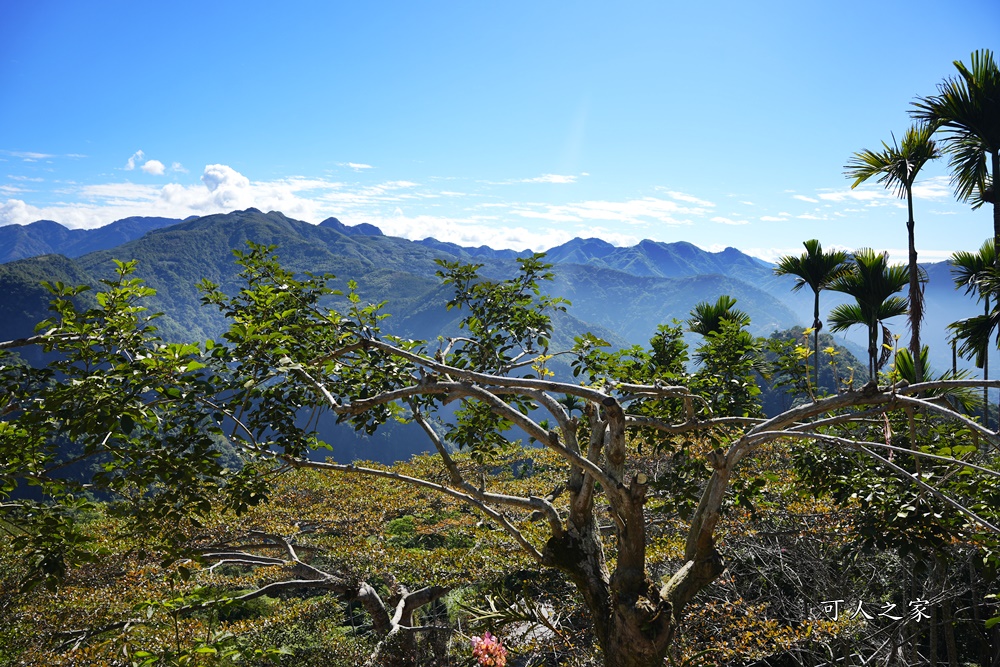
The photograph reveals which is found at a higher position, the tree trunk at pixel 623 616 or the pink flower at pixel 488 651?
the tree trunk at pixel 623 616

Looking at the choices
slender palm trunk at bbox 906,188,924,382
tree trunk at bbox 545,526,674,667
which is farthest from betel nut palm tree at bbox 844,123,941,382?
tree trunk at bbox 545,526,674,667

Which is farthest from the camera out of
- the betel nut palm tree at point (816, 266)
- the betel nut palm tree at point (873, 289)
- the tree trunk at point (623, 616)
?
the betel nut palm tree at point (816, 266)

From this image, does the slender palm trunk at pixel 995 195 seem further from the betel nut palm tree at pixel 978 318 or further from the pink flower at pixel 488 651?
the pink flower at pixel 488 651

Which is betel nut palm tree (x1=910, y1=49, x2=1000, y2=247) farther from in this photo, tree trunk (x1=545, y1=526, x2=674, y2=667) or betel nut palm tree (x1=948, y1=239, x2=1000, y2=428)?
tree trunk (x1=545, y1=526, x2=674, y2=667)

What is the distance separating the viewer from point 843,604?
22.2 feet

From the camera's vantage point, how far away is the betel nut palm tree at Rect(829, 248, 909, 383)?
1002 cm

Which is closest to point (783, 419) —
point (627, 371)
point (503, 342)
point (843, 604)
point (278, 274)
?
point (627, 371)

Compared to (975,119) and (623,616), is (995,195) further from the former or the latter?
(623,616)

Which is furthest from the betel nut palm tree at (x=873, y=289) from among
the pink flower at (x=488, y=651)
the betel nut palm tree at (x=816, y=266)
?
the pink flower at (x=488, y=651)

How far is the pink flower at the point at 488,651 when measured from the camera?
5.01 metres

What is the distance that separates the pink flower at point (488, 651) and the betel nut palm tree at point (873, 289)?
25.7ft

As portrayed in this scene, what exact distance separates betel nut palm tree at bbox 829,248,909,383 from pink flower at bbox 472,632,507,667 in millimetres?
7849

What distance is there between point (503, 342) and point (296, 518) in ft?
19.3

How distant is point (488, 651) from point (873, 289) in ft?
29.4
